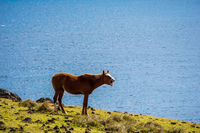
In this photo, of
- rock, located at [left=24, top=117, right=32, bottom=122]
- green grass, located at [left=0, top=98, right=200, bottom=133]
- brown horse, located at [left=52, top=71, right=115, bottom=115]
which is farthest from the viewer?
brown horse, located at [left=52, top=71, right=115, bottom=115]

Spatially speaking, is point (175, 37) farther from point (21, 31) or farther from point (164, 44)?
point (21, 31)

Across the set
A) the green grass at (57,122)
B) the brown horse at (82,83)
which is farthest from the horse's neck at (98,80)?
the green grass at (57,122)

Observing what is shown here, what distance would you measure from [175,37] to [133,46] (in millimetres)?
13437

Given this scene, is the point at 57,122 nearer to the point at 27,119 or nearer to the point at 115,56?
the point at 27,119

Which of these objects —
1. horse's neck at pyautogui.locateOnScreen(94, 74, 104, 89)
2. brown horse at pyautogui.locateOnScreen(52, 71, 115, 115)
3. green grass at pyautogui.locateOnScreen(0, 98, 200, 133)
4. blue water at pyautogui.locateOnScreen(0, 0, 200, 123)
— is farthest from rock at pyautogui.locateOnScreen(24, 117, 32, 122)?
blue water at pyautogui.locateOnScreen(0, 0, 200, 123)

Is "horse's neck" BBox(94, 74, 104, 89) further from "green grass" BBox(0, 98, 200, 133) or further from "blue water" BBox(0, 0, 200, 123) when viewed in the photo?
"blue water" BBox(0, 0, 200, 123)

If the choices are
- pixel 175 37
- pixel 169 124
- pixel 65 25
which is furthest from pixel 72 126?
pixel 65 25

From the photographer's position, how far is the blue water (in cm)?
4078

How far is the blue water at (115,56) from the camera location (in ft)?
134

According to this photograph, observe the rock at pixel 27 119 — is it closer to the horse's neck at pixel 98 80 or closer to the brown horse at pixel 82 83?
the brown horse at pixel 82 83

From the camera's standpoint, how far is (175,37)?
76.0 metres

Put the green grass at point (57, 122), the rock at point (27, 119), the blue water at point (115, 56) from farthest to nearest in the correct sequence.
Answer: the blue water at point (115, 56) < the rock at point (27, 119) < the green grass at point (57, 122)

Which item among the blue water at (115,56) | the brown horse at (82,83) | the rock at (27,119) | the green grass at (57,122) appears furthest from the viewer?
the blue water at (115,56)

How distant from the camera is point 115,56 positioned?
58.6m
